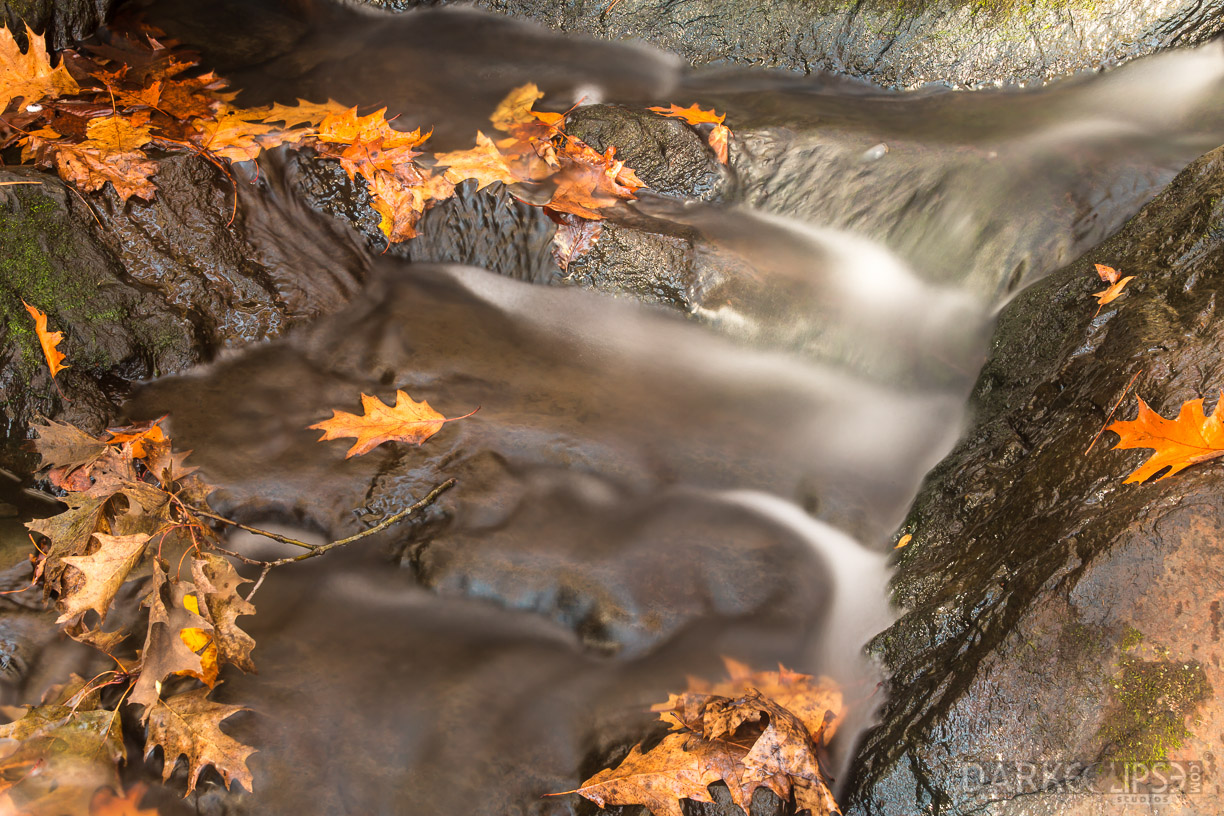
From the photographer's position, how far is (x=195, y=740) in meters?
2.00

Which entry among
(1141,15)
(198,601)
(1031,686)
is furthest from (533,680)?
(1141,15)

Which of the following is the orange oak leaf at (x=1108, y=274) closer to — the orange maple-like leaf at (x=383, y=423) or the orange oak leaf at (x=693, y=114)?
the orange oak leaf at (x=693, y=114)

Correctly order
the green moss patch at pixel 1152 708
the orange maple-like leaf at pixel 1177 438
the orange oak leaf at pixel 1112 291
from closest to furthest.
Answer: the green moss patch at pixel 1152 708 < the orange maple-like leaf at pixel 1177 438 < the orange oak leaf at pixel 1112 291

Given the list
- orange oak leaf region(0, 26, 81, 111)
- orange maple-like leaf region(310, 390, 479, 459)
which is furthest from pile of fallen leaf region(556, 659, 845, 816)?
orange oak leaf region(0, 26, 81, 111)

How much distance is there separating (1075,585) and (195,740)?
2.24 metres

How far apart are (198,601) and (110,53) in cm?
378

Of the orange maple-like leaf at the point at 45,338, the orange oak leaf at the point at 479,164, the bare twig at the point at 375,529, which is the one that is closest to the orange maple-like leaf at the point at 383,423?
the bare twig at the point at 375,529

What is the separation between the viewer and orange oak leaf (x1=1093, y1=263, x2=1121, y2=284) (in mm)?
2633

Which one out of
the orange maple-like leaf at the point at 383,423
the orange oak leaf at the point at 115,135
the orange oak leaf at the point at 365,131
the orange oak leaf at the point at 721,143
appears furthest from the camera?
the orange oak leaf at the point at 721,143

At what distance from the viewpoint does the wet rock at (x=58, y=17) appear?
157 inches

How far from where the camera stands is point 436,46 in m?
4.91

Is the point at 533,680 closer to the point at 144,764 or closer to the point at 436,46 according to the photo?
the point at 144,764

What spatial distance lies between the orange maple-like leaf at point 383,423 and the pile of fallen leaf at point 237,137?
107 centimetres

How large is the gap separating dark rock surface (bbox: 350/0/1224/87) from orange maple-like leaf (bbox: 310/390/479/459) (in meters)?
3.21
